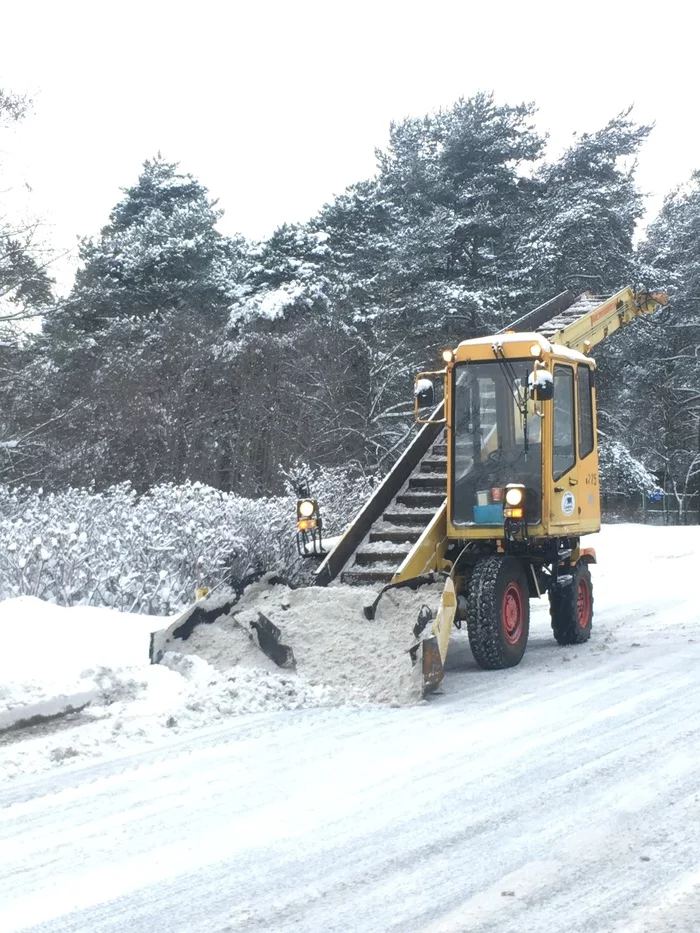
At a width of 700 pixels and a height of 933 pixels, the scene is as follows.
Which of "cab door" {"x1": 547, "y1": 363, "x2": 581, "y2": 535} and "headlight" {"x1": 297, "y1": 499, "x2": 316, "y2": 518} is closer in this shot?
"cab door" {"x1": 547, "y1": 363, "x2": 581, "y2": 535}

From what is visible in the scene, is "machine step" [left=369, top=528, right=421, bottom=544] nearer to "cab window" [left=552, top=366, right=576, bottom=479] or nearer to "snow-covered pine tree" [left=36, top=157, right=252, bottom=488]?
"cab window" [left=552, top=366, right=576, bottom=479]

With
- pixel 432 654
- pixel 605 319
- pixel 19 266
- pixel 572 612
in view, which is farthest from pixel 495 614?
pixel 19 266

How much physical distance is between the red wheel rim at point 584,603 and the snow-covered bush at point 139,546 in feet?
9.02

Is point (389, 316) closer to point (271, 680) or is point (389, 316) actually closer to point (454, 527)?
point (454, 527)

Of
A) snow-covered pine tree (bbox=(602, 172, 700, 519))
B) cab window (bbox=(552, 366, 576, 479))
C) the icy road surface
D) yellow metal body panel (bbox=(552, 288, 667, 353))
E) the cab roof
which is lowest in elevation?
the icy road surface

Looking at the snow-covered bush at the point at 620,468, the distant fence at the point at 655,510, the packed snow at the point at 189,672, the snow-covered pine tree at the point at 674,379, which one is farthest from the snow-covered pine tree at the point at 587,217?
the packed snow at the point at 189,672

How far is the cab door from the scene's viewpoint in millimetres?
9695

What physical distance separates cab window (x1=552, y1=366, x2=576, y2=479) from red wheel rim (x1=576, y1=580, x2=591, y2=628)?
1.44m

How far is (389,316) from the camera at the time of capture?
27188 millimetres

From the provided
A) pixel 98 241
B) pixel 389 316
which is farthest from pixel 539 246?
pixel 98 241

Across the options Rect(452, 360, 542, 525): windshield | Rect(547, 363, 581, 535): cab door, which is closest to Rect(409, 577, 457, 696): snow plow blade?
Rect(452, 360, 542, 525): windshield

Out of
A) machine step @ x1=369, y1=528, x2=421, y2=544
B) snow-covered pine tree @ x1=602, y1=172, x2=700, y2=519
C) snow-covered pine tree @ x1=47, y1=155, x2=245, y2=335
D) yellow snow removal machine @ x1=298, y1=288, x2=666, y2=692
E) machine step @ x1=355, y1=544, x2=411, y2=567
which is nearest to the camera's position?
yellow snow removal machine @ x1=298, y1=288, x2=666, y2=692

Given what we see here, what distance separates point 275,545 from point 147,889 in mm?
9322

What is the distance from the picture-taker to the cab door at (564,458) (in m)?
9.70
